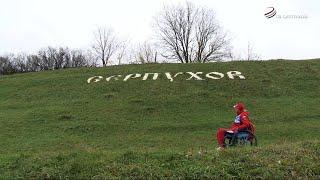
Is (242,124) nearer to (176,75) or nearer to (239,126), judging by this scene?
(239,126)

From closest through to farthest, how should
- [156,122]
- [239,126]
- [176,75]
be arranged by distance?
1. [239,126]
2. [156,122]
3. [176,75]

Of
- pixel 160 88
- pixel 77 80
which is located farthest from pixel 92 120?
pixel 77 80

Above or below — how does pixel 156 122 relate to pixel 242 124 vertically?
below

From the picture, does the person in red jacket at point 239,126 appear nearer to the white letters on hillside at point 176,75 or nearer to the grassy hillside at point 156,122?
the grassy hillside at point 156,122

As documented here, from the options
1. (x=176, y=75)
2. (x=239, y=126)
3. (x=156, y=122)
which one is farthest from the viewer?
(x=176, y=75)

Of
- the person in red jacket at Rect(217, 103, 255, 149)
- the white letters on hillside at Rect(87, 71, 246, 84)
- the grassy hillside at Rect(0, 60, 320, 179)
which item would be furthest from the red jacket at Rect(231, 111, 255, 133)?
the white letters on hillside at Rect(87, 71, 246, 84)

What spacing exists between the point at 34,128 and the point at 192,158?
1451 cm

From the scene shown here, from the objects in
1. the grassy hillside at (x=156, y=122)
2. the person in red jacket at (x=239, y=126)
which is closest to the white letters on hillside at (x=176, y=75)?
the grassy hillside at (x=156, y=122)

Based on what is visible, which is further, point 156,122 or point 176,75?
point 176,75

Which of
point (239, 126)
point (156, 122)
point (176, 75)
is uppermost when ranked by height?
point (176, 75)

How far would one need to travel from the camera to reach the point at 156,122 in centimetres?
2459

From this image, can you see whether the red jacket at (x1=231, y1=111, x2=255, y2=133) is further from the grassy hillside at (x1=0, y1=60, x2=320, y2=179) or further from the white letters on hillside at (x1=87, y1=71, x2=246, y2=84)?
the white letters on hillside at (x1=87, y1=71, x2=246, y2=84)

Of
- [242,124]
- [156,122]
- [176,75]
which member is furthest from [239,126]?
[176,75]

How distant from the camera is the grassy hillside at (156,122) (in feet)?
33.6
